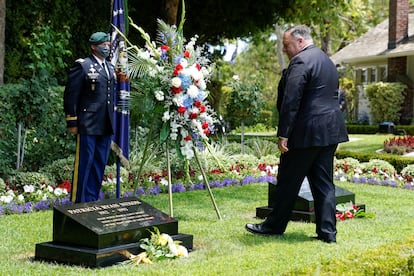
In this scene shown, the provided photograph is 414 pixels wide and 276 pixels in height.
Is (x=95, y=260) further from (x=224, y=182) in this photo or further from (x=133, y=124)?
(x=133, y=124)

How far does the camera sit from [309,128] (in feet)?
22.2

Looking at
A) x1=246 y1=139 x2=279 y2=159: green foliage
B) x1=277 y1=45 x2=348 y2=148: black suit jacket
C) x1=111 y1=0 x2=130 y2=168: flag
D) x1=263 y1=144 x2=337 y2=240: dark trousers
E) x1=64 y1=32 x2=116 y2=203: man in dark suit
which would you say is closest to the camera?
x1=277 y1=45 x2=348 y2=148: black suit jacket

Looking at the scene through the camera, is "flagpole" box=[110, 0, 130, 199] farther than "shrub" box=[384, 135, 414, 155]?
No

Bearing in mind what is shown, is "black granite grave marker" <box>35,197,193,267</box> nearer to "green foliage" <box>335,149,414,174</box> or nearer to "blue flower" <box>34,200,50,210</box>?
"blue flower" <box>34,200,50,210</box>

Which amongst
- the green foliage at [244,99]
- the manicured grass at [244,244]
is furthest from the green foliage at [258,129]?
the manicured grass at [244,244]

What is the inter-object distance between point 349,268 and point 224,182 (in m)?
6.72

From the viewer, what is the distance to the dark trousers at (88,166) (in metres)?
8.05

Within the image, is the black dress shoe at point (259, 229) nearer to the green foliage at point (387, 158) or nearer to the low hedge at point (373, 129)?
the green foliage at point (387, 158)

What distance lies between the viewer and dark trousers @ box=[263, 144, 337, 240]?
6.85 m

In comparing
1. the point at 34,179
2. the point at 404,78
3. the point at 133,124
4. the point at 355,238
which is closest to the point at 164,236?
the point at 355,238

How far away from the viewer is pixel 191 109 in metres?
7.93

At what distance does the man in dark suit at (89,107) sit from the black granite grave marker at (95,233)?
194 centimetres

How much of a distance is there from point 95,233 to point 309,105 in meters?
2.48

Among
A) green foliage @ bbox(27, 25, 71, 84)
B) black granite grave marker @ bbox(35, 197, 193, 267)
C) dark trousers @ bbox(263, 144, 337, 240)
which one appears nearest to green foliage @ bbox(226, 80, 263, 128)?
green foliage @ bbox(27, 25, 71, 84)
